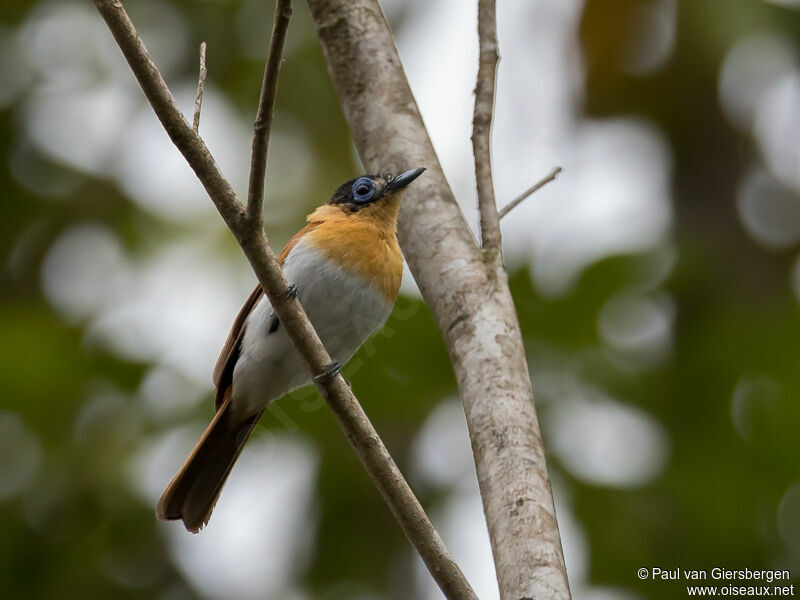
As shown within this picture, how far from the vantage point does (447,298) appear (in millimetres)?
3189

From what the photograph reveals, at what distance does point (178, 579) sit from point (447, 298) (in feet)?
11.0

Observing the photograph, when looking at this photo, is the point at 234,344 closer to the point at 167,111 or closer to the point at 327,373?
the point at 327,373

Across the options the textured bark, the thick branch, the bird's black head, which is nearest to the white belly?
the bird's black head

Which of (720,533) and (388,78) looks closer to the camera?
(388,78)

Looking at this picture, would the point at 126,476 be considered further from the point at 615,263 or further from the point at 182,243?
the point at 615,263

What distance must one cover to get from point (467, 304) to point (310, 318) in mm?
938

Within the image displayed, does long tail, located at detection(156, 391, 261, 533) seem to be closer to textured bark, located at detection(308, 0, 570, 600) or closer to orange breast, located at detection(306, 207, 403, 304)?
orange breast, located at detection(306, 207, 403, 304)

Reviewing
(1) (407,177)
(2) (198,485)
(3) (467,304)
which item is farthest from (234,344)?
(3) (467,304)

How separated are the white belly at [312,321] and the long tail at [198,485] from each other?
0.20 m

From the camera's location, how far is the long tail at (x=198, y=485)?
4020 millimetres

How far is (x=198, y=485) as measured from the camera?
4.05 meters

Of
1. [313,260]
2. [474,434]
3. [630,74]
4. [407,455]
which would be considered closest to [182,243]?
[407,455]

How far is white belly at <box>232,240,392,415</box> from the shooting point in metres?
3.90

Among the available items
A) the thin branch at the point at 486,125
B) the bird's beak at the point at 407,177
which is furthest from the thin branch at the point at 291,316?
the bird's beak at the point at 407,177
